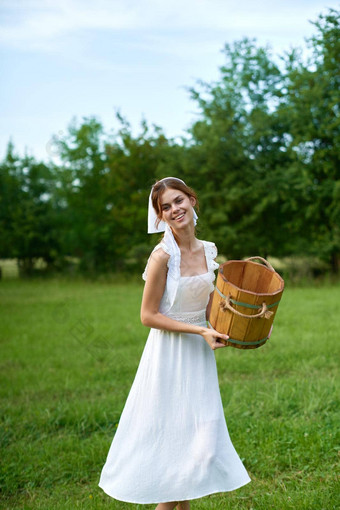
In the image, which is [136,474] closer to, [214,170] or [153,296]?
[153,296]

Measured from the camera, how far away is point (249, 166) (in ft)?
64.7

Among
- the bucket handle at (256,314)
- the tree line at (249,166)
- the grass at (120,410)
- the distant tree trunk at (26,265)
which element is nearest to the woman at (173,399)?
the bucket handle at (256,314)

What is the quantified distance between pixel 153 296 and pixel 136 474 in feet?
2.99

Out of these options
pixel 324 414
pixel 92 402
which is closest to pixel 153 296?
pixel 324 414

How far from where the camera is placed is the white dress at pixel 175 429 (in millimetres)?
2881

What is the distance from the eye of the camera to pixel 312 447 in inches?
172

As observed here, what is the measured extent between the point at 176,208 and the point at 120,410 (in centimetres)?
317

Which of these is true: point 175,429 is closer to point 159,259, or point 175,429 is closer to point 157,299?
point 157,299

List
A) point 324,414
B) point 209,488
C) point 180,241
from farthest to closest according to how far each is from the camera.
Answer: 1. point 324,414
2. point 180,241
3. point 209,488

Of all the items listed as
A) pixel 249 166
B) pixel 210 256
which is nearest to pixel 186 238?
pixel 210 256

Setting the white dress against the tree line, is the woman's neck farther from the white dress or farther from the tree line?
the tree line

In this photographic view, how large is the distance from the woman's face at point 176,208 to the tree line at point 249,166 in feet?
45.5

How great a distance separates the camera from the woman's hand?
9.32 ft

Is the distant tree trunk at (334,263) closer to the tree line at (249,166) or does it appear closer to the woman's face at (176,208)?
the tree line at (249,166)
